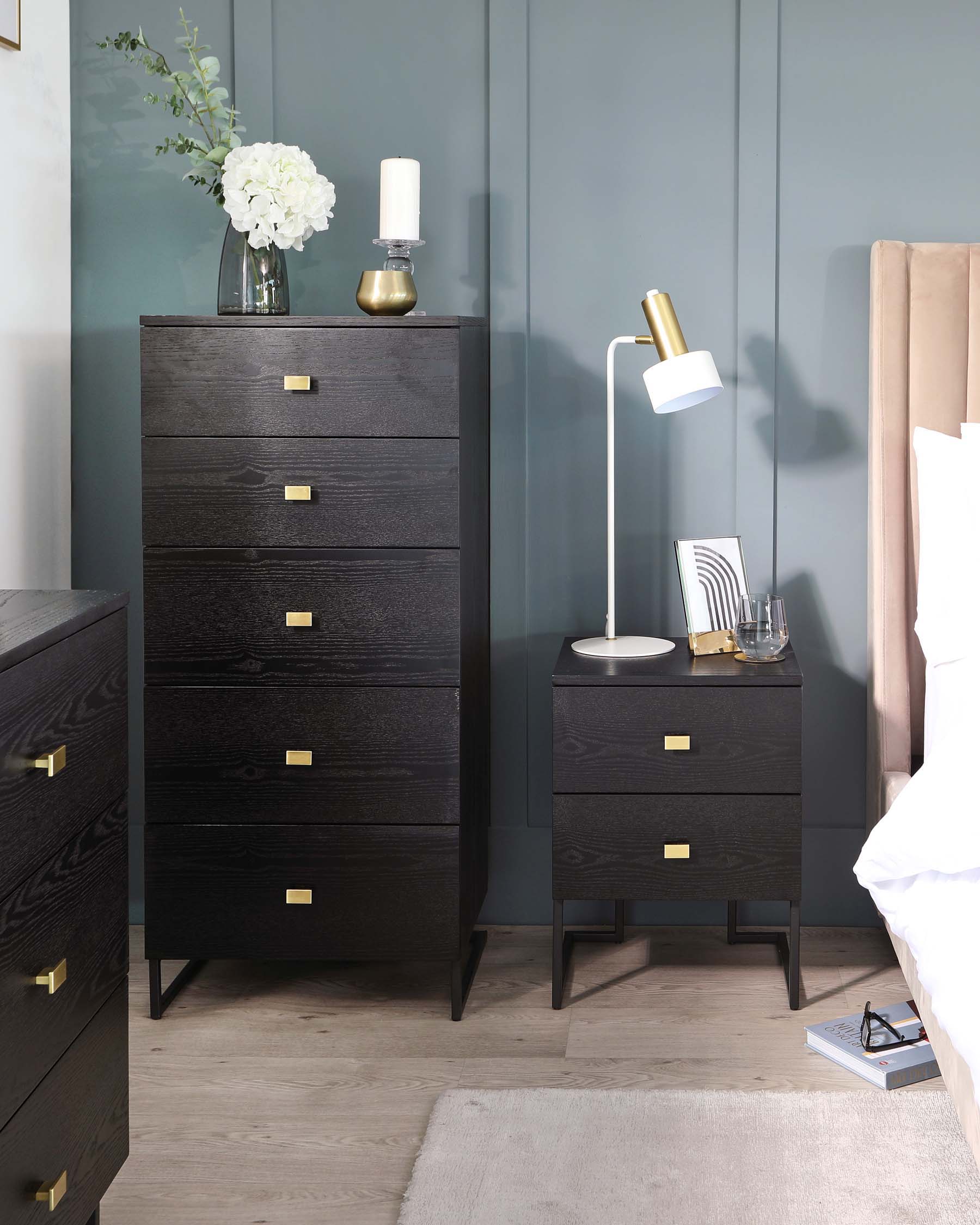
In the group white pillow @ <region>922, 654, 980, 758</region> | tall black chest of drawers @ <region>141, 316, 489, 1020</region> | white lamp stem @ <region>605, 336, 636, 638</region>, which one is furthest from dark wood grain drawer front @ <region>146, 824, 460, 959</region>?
white pillow @ <region>922, 654, 980, 758</region>

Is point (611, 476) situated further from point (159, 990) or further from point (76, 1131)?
point (76, 1131)

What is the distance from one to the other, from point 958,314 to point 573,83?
921 millimetres

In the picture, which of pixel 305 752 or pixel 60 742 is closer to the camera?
pixel 60 742

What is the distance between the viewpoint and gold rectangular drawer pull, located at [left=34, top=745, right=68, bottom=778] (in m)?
1.23

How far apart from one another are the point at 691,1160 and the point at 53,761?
1.12 m

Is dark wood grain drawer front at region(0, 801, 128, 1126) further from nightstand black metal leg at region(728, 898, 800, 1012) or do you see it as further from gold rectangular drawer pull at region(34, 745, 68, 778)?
nightstand black metal leg at region(728, 898, 800, 1012)

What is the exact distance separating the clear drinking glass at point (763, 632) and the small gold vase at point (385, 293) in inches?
34.5

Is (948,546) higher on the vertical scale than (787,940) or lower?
higher

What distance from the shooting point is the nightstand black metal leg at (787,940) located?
2211 mm

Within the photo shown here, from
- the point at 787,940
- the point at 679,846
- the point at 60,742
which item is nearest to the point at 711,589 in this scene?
the point at 679,846

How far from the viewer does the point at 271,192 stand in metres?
2.14

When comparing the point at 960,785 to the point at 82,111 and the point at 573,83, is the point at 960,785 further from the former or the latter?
the point at 82,111

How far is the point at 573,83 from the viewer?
8.08 feet

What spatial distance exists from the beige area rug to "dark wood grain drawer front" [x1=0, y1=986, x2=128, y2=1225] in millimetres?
427
